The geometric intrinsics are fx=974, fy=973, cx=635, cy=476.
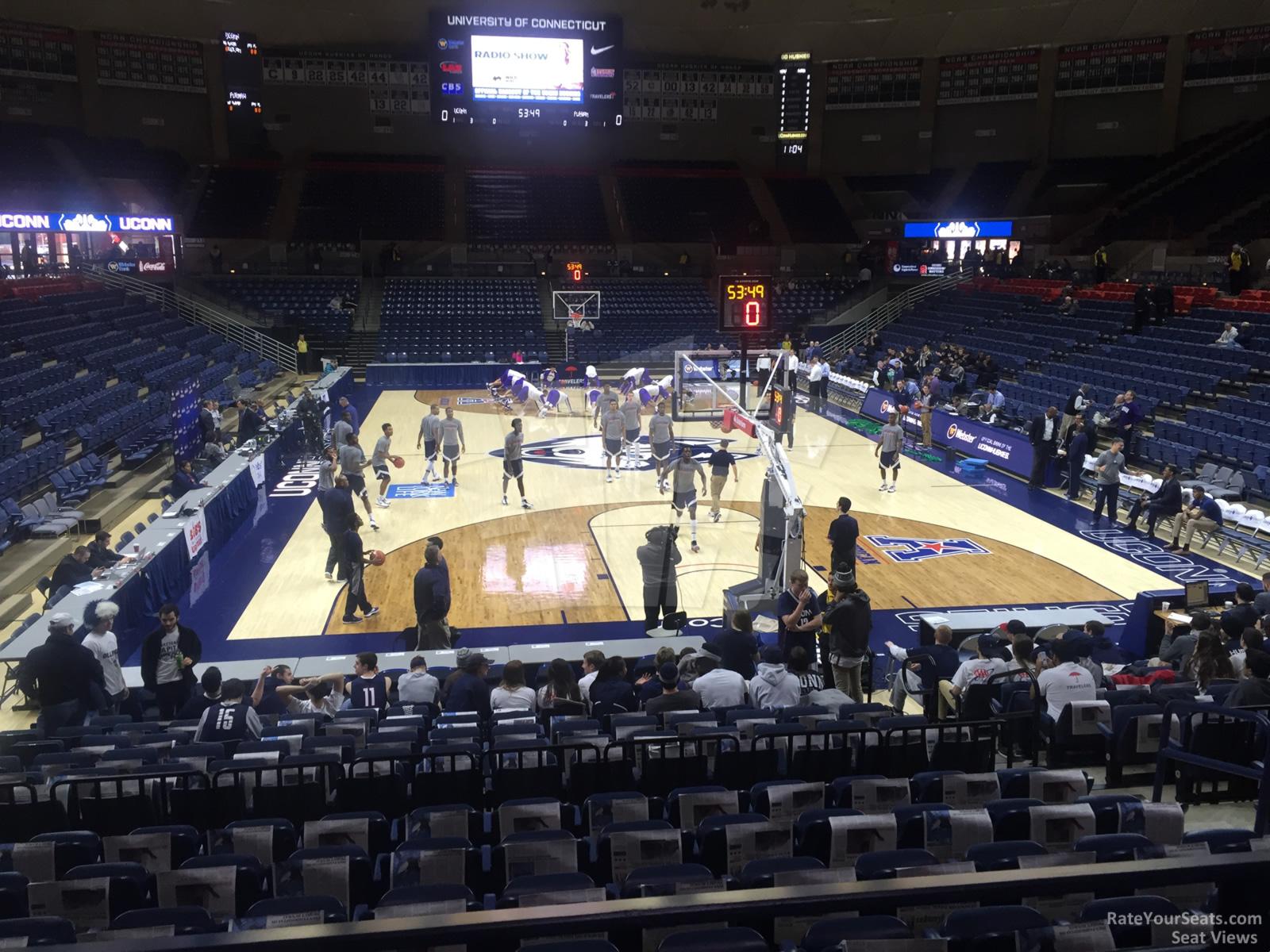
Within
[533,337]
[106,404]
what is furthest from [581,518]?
[533,337]

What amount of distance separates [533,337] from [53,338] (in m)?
16.8

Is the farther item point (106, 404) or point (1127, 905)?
point (106, 404)

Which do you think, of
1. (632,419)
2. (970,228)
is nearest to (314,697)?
(632,419)

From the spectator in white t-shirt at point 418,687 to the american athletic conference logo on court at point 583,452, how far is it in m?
12.1

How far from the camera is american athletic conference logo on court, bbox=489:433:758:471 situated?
21656 mm

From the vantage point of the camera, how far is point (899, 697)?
956 cm

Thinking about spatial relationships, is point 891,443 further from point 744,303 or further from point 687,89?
point 687,89

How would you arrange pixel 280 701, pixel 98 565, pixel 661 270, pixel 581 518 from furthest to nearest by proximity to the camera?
1. pixel 661 270
2. pixel 581 518
3. pixel 98 565
4. pixel 280 701

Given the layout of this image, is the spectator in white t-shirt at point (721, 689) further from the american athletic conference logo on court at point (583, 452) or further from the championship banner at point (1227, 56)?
the championship banner at point (1227, 56)

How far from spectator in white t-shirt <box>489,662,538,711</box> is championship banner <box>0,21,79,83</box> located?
40.5m

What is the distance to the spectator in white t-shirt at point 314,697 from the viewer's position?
27.4ft

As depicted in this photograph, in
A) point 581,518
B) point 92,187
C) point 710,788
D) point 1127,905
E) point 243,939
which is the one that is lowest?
point 581,518

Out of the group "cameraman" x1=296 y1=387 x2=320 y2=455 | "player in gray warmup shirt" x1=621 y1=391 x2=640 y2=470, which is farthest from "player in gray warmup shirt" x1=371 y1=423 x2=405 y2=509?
"player in gray warmup shirt" x1=621 y1=391 x2=640 y2=470

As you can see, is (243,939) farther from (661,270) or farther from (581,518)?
(661,270)
